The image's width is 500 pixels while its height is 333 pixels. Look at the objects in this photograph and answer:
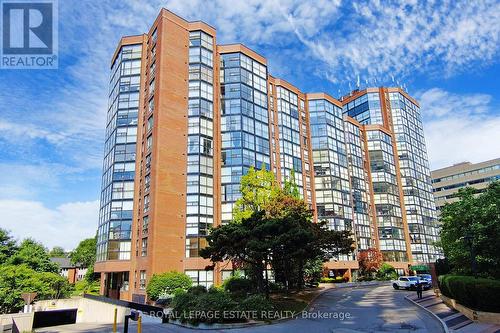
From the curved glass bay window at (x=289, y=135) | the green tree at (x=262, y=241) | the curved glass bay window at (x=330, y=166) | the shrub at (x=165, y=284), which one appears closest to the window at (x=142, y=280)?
the shrub at (x=165, y=284)

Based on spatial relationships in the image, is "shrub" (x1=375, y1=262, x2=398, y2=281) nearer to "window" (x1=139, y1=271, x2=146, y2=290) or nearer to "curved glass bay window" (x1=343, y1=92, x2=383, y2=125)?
"curved glass bay window" (x1=343, y1=92, x2=383, y2=125)

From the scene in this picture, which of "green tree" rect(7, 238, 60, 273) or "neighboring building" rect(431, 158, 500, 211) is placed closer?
"green tree" rect(7, 238, 60, 273)

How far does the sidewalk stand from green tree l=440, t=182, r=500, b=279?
12.3ft

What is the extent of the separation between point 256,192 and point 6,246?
33.4 m

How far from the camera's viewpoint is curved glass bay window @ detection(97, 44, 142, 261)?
47.8 m

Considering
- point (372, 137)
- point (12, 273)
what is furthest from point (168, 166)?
point (372, 137)

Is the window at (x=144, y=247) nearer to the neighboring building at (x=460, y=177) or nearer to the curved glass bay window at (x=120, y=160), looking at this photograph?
the curved glass bay window at (x=120, y=160)

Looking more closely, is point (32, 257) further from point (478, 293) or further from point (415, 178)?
point (415, 178)

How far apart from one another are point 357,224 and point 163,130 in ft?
138

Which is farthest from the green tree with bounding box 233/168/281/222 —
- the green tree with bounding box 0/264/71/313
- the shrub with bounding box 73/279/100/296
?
the shrub with bounding box 73/279/100/296

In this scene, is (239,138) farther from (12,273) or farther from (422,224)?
(422,224)

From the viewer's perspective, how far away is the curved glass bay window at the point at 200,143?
45.8m

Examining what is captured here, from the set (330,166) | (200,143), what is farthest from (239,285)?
(330,166)

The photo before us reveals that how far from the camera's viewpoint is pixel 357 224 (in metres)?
70.0
